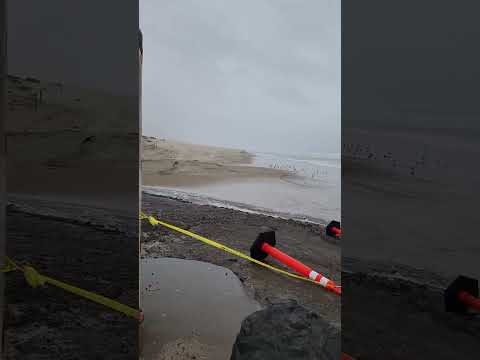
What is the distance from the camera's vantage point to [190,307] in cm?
135

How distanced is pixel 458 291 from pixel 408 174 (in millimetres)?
300

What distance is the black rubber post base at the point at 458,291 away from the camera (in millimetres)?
613

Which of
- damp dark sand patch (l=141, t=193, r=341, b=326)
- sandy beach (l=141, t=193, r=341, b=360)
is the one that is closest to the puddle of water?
sandy beach (l=141, t=193, r=341, b=360)

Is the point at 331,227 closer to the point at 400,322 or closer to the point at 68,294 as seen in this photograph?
the point at 400,322

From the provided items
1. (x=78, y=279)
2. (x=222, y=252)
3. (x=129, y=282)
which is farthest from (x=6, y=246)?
(x=222, y=252)

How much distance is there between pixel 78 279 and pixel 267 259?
1403 millimetres

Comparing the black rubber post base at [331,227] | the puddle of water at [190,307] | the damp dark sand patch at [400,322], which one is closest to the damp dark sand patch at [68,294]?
the puddle of water at [190,307]

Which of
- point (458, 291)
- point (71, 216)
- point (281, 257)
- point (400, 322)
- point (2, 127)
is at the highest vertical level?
point (2, 127)

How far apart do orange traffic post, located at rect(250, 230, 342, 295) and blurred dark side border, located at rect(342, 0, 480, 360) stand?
0.81m

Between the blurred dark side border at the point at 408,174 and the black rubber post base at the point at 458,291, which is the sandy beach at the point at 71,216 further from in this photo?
the black rubber post base at the point at 458,291

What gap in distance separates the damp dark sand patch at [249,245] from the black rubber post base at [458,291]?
831mm

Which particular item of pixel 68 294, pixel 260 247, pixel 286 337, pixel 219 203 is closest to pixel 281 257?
pixel 260 247

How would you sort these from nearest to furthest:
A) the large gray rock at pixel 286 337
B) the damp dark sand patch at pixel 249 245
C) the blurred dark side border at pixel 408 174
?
1. the blurred dark side border at pixel 408 174
2. the large gray rock at pixel 286 337
3. the damp dark sand patch at pixel 249 245

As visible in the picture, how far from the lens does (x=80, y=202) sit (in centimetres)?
74
